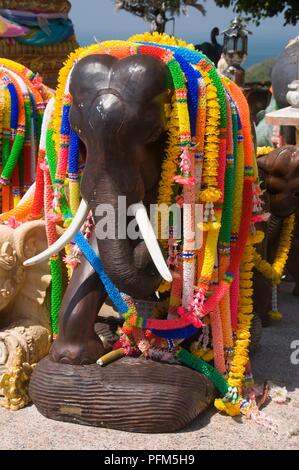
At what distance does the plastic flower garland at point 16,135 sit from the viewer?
119 inches

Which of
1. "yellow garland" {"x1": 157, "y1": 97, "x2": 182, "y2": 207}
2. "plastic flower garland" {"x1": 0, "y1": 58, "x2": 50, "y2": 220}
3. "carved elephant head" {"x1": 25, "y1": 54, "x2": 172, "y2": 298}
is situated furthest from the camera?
"plastic flower garland" {"x1": 0, "y1": 58, "x2": 50, "y2": 220}

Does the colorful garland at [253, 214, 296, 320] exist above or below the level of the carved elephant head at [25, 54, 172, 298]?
below

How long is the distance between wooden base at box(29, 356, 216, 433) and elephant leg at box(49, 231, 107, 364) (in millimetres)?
37

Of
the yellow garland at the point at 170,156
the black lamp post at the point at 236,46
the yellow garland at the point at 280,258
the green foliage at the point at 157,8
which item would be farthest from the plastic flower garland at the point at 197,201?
the green foliage at the point at 157,8

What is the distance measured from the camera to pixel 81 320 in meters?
2.15

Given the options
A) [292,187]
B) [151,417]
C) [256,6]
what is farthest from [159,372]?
[256,6]

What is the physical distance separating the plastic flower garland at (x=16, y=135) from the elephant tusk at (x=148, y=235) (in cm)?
120

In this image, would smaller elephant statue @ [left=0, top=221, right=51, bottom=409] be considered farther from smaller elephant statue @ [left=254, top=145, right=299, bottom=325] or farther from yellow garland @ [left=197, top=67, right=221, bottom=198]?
smaller elephant statue @ [left=254, top=145, right=299, bottom=325]

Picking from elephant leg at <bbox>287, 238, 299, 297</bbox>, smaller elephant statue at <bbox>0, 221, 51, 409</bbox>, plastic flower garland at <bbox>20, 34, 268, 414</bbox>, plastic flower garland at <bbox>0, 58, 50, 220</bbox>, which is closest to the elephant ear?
smaller elephant statue at <bbox>0, 221, 51, 409</bbox>

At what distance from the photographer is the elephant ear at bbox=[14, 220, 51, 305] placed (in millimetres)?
2379

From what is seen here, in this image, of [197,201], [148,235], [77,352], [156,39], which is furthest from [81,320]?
[156,39]

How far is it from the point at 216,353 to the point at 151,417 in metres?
0.34

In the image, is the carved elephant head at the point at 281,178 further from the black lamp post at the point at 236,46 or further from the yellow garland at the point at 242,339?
the black lamp post at the point at 236,46

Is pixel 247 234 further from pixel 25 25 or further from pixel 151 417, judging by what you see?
pixel 25 25
